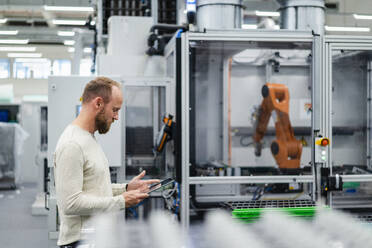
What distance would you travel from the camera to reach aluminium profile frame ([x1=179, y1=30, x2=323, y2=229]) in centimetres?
311

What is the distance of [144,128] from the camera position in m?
4.00

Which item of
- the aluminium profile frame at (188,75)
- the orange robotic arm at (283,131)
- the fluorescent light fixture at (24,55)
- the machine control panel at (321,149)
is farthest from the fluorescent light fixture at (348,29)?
the fluorescent light fixture at (24,55)

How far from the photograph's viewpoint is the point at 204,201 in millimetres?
4883

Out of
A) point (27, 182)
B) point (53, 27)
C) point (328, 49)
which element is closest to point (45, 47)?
point (53, 27)

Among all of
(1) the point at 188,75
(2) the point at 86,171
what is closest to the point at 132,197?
(2) the point at 86,171

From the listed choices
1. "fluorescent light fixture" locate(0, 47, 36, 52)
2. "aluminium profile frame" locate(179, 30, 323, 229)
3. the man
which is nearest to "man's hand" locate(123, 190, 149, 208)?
the man

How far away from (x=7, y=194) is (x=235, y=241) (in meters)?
6.59

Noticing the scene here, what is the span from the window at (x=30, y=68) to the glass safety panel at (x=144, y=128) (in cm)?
1042

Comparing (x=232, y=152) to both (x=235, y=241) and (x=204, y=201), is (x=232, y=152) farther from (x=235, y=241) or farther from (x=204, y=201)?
(x=235, y=241)

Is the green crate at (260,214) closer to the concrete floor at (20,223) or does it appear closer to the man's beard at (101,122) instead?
the man's beard at (101,122)

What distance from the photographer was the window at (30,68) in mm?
13672

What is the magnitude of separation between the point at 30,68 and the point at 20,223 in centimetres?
972

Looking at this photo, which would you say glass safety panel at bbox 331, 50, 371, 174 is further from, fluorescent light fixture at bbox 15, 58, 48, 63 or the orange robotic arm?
fluorescent light fixture at bbox 15, 58, 48, 63

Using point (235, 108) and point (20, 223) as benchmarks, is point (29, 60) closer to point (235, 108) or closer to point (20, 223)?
point (20, 223)
